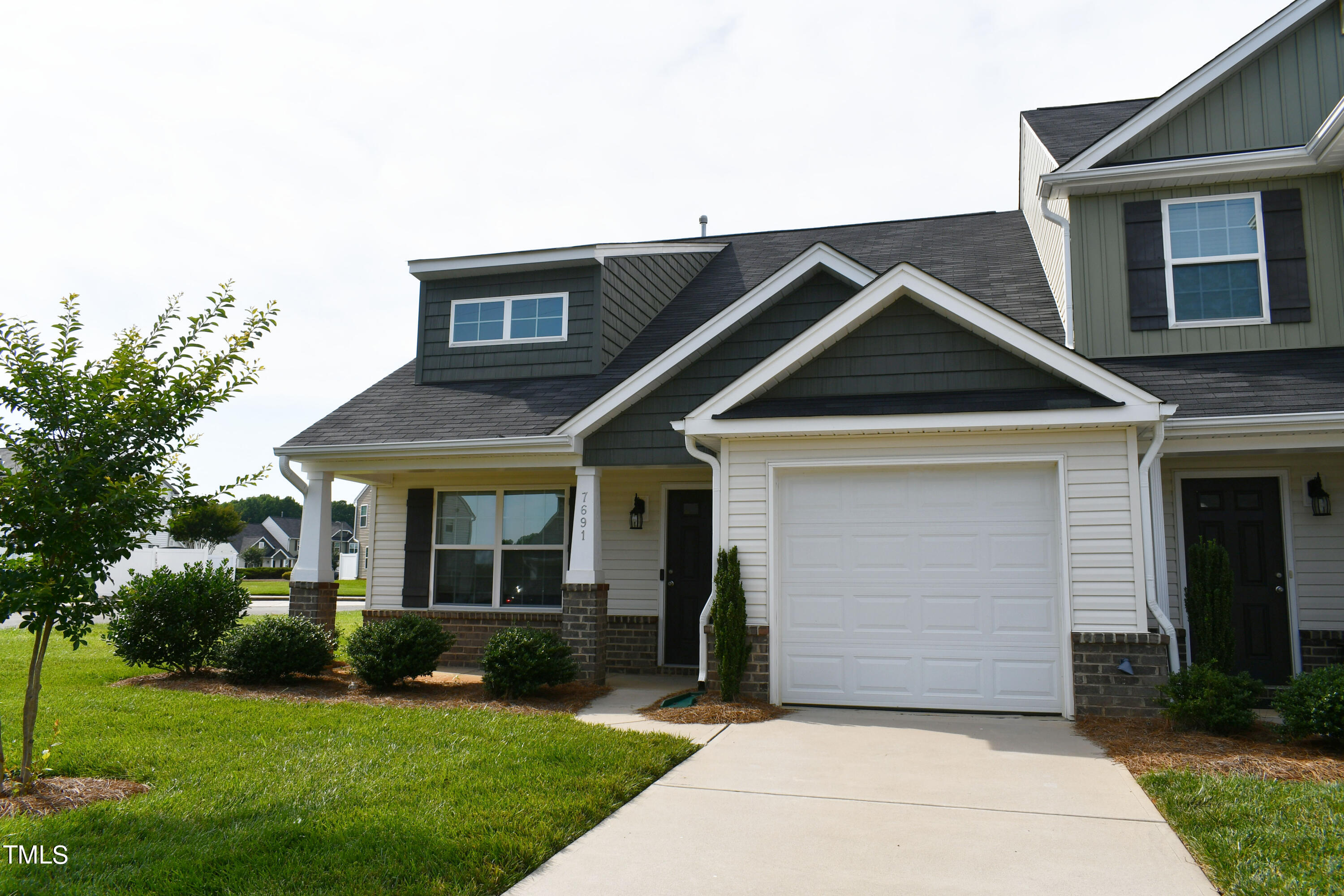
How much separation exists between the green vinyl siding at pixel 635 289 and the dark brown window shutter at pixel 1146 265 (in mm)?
6440

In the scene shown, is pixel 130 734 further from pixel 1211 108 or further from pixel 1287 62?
pixel 1287 62

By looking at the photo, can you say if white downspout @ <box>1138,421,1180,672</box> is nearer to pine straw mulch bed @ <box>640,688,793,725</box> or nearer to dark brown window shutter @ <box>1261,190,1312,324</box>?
dark brown window shutter @ <box>1261,190,1312,324</box>

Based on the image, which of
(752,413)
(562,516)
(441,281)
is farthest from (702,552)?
(441,281)

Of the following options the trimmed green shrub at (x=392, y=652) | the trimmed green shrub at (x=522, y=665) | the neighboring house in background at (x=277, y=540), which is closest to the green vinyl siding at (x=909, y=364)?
the trimmed green shrub at (x=522, y=665)

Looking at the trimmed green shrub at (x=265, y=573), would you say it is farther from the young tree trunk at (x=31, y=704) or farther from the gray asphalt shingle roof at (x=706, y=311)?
the young tree trunk at (x=31, y=704)

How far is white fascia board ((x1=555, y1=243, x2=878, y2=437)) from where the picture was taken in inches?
385

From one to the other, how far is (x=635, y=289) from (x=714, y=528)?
5332mm

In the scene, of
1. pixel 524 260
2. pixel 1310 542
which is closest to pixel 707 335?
pixel 524 260

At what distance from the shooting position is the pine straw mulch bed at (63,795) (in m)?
5.01

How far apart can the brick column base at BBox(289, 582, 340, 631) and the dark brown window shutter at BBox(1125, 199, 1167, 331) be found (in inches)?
389

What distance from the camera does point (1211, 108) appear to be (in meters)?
9.82

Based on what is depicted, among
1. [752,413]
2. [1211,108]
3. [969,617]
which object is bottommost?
[969,617]

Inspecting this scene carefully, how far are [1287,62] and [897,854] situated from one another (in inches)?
388

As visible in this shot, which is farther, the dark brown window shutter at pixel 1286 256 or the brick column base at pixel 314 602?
the brick column base at pixel 314 602
